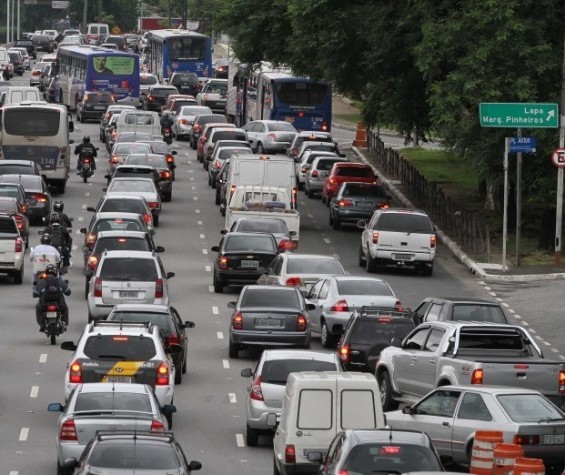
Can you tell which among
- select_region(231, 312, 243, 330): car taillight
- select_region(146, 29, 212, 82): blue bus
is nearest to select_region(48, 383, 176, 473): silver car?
select_region(231, 312, 243, 330): car taillight

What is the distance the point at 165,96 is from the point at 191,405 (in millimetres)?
65897

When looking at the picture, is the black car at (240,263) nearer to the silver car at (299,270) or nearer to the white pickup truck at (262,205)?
the silver car at (299,270)

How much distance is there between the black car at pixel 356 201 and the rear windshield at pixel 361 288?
17.0 metres

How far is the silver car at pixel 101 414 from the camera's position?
21578mm

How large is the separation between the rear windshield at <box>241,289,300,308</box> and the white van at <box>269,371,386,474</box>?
11.1 m

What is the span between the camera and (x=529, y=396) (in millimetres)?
22609

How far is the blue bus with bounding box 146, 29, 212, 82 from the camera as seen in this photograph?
108438 mm

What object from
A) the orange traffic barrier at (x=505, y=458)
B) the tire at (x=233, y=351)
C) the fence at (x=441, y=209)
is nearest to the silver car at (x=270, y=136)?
the fence at (x=441, y=209)

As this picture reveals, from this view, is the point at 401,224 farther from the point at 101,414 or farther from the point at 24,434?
the point at 101,414

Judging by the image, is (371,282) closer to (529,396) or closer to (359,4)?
(529,396)

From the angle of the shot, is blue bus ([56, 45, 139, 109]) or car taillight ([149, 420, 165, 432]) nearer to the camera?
car taillight ([149, 420, 165, 432])

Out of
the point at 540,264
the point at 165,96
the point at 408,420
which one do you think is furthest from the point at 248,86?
the point at 408,420

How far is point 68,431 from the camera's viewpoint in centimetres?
2170

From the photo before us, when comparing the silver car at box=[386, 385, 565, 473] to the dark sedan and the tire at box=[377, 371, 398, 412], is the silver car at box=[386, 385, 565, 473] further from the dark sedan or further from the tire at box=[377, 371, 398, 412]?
the dark sedan
